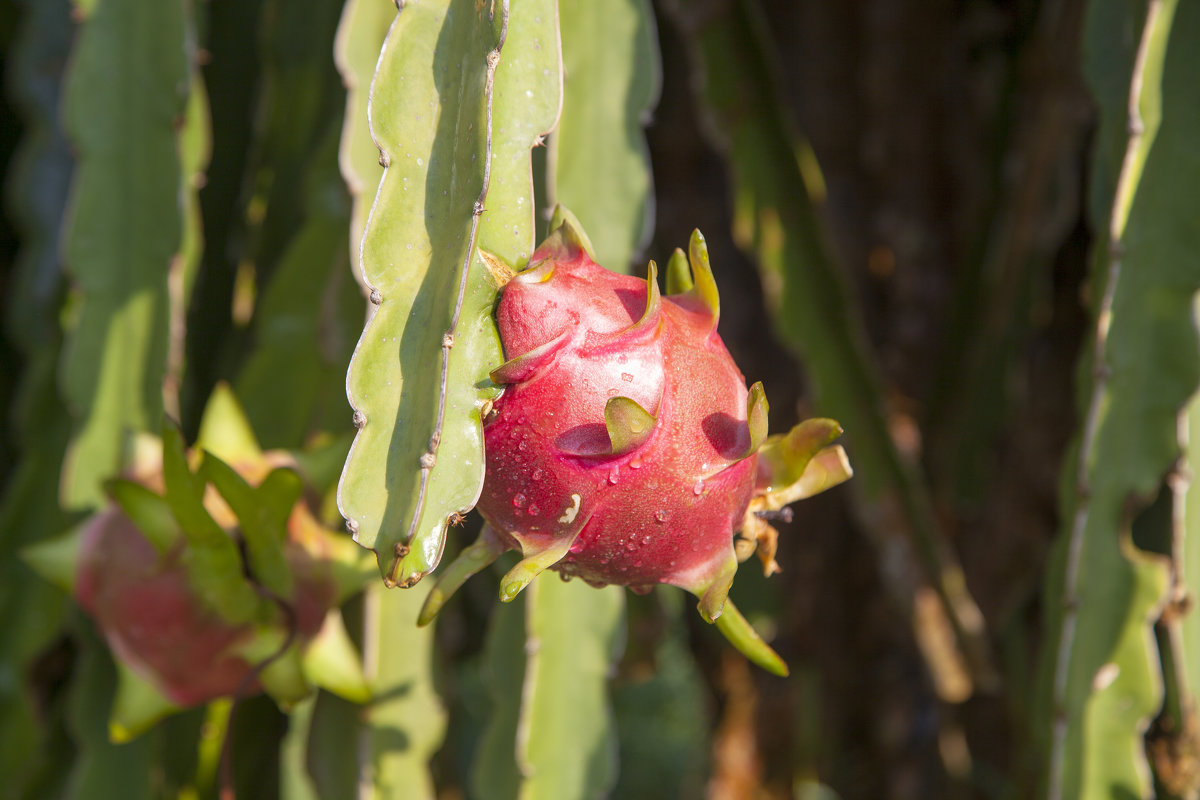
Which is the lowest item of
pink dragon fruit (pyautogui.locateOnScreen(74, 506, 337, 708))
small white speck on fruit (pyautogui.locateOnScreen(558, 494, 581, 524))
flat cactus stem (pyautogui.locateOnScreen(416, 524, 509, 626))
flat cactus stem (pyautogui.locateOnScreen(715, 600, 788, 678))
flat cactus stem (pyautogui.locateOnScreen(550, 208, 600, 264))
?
pink dragon fruit (pyautogui.locateOnScreen(74, 506, 337, 708))

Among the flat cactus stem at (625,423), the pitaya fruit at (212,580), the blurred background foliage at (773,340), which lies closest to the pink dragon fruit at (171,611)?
the pitaya fruit at (212,580)

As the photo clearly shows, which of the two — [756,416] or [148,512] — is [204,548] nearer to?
[148,512]

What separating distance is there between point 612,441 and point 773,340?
132 cm

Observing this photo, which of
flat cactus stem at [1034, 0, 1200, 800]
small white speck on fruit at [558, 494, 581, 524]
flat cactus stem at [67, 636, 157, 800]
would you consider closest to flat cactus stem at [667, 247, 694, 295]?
small white speck on fruit at [558, 494, 581, 524]

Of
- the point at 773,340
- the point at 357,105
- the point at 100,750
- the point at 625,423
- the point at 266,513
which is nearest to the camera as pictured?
the point at 625,423

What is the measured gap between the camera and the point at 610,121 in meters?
0.89

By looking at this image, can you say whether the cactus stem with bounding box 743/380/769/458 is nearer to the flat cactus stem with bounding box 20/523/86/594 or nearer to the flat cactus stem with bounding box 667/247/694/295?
the flat cactus stem with bounding box 667/247/694/295

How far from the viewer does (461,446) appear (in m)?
0.44

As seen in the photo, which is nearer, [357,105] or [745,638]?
[745,638]

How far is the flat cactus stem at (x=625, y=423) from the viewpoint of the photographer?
430 millimetres

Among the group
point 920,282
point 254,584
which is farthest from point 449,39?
point 920,282

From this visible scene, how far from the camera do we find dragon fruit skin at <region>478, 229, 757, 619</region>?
0.46 m

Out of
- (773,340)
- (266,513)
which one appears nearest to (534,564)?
(266,513)

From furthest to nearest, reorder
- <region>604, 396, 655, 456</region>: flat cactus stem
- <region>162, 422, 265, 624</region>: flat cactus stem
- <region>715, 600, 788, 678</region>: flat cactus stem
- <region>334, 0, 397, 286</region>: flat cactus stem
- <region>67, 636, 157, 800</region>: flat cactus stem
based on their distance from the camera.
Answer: <region>67, 636, 157, 800</region>: flat cactus stem, <region>334, 0, 397, 286</region>: flat cactus stem, <region>162, 422, 265, 624</region>: flat cactus stem, <region>715, 600, 788, 678</region>: flat cactus stem, <region>604, 396, 655, 456</region>: flat cactus stem
